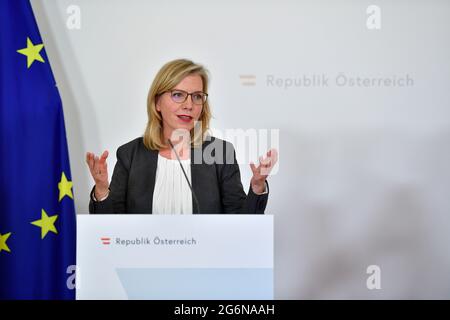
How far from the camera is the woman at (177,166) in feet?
7.82

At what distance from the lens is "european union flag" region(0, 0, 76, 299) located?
90.4 inches

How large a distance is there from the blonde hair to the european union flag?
16.5 inches

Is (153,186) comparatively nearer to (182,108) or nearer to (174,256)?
(182,108)

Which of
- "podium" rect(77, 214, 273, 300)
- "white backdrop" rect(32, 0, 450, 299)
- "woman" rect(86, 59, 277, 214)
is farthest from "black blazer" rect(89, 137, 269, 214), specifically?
"podium" rect(77, 214, 273, 300)

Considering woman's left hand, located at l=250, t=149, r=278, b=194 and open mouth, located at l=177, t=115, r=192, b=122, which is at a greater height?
open mouth, located at l=177, t=115, r=192, b=122

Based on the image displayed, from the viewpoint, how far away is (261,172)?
228 centimetres

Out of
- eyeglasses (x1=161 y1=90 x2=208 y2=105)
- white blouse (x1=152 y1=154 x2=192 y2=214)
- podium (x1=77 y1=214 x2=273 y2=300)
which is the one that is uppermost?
eyeglasses (x1=161 y1=90 x2=208 y2=105)

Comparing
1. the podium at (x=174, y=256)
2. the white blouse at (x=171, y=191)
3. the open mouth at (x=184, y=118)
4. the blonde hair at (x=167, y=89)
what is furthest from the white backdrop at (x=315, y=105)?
the podium at (x=174, y=256)

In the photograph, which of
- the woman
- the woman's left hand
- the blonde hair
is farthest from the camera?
the blonde hair

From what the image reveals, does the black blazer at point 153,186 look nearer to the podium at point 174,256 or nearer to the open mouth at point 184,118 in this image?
the open mouth at point 184,118

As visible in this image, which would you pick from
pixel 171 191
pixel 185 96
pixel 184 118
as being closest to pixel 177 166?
pixel 171 191

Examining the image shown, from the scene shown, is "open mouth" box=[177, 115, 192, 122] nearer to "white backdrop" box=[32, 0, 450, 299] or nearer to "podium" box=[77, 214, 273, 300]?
"white backdrop" box=[32, 0, 450, 299]

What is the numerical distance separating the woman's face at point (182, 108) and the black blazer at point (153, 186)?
0.45ft
